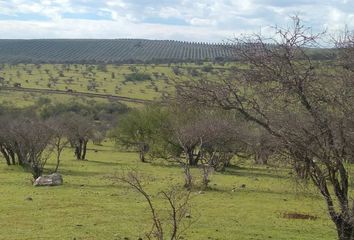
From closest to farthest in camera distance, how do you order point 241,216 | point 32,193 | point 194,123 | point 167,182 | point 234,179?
point 241,216, point 32,193, point 167,182, point 234,179, point 194,123

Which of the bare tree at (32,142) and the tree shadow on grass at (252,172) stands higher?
the bare tree at (32,142)

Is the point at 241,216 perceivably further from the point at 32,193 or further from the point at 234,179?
the point at 234,179

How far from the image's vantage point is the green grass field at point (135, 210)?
21906 mm

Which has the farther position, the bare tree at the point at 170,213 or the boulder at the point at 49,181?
the boulder at the point at 49,181

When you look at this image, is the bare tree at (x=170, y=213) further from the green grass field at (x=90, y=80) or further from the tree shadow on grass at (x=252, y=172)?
the green grass field at (x=90, y=80)

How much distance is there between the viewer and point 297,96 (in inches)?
553

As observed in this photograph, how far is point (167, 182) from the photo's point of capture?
39.2m

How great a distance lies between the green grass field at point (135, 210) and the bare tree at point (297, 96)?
4.40ft

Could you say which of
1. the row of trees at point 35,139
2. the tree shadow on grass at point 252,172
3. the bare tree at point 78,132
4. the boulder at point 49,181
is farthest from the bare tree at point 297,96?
the bare tree at point 78,132

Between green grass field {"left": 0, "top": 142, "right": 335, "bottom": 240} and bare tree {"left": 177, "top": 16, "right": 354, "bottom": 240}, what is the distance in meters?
1.34

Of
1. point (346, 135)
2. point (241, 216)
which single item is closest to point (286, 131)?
point (346, 135)

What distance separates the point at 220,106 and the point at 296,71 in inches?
83.8

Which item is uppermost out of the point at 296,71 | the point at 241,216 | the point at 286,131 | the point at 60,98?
the point at 296,71

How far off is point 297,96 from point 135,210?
14.8 metres
